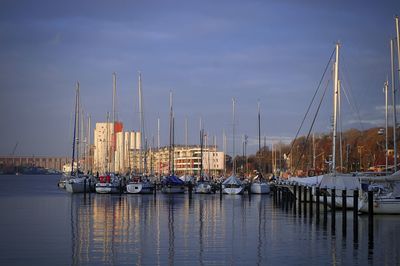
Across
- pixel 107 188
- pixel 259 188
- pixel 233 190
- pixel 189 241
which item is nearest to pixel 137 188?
pixel 107 188

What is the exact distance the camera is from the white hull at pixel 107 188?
306 ft

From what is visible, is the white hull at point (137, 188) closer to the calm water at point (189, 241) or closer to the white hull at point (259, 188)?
the white hull at point (259, 188)

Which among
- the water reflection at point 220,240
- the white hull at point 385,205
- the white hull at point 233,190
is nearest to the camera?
the water reflection at point 220,240

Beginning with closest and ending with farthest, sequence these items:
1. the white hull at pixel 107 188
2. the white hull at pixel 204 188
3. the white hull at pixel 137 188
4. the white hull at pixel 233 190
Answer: the white hull at pixel 137 188
the white hull at pixel 107 188
the white hull at pixel 233 190
the white hull at pixel 204 188

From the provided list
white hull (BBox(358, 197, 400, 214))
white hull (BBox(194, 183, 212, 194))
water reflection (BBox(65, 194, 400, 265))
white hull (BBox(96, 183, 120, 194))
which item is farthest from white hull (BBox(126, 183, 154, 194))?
white hull (BBox(358, 197, 400, 214))

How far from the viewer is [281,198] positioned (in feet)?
261

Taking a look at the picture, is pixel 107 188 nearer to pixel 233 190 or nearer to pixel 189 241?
pixel 233 190

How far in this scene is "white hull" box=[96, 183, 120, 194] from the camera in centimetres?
9312

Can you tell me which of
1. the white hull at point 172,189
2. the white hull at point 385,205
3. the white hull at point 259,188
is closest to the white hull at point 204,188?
the white hull at point 172,189

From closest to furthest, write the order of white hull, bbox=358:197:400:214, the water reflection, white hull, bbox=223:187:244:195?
1. the water reflection
2. white hull, bbox=358:197:400:214
3. white hull, bbox=223:187:244:195

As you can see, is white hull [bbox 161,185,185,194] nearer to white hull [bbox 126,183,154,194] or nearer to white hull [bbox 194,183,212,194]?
white hull [bbox 194,183,212,194]

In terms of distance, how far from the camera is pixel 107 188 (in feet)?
306

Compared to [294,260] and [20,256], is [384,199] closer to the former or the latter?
[294,260]

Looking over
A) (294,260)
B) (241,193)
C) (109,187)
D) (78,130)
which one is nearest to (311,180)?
(241,193)
